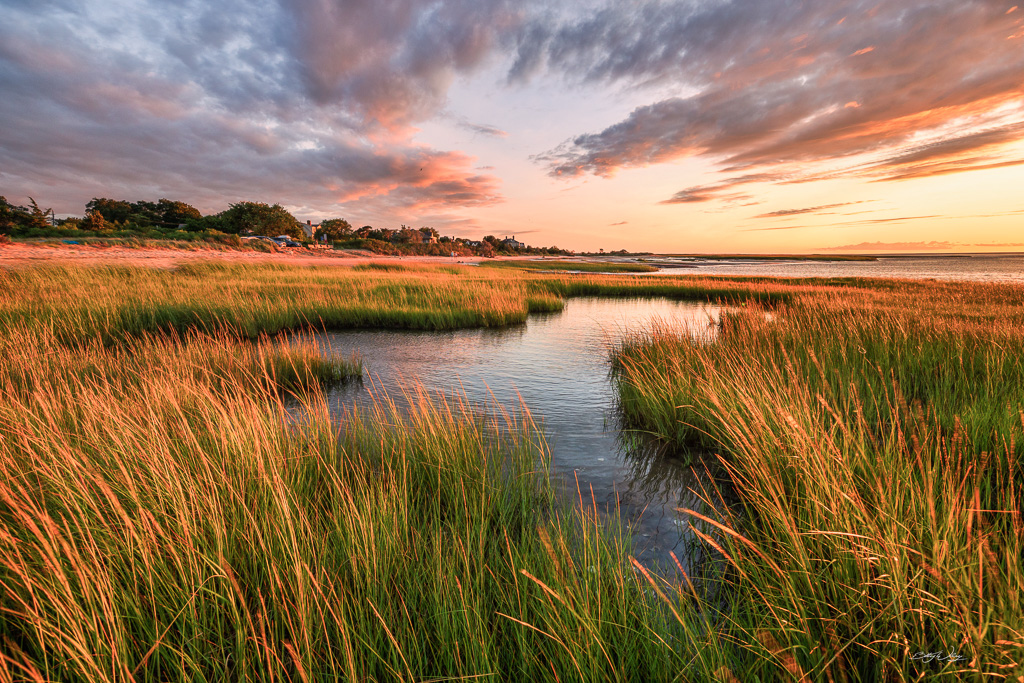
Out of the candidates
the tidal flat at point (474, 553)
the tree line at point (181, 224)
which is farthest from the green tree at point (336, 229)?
the tidal flat at point (474, 553)

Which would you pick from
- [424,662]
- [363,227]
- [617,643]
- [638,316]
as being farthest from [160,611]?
[363,227]

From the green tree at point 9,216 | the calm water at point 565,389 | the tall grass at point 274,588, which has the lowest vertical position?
the calm water at point 565,389

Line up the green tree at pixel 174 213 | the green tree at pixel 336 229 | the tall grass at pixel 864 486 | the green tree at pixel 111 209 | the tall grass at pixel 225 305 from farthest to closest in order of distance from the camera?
the green tree at pixel 336 229, the green tree at pixel 174 213, the green tree at pixel 111 209, the tall grass at pixel 225 305, the tall grass at pixel 864 486

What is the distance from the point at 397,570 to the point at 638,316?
15.8 meters

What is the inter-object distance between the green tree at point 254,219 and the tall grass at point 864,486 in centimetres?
9041

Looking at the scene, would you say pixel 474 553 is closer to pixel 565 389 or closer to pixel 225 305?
pixel 565 389

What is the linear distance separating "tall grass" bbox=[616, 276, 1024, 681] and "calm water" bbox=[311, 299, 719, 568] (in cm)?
51

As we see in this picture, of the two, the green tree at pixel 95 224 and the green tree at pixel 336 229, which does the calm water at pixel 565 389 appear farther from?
the green tree at pixel 336 229

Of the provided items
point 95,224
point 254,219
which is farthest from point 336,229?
point 95,224

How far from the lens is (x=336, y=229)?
105625mm

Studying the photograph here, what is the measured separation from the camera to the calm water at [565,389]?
396 centimetres

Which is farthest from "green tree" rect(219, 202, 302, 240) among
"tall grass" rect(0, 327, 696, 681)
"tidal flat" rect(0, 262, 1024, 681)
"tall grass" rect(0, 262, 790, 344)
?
"tall grass" rect(0, 327, 696, 681)

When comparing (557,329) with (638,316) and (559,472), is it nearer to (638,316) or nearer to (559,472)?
(638,316)

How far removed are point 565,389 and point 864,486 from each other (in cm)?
513
